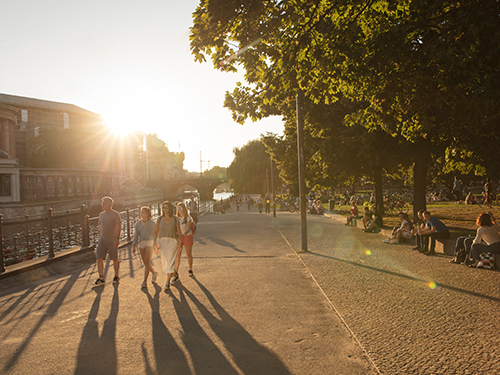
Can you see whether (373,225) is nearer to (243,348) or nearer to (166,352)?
(243,348)

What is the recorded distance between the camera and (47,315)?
5594 millimetres

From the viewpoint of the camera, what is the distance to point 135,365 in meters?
3.88

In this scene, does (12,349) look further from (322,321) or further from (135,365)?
(322,321)

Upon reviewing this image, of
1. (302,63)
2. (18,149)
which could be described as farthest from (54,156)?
(302,63)

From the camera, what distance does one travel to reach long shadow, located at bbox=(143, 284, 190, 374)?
149 inches

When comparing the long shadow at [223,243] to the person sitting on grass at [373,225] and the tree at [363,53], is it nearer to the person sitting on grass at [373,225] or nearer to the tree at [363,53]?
the tree at [363,53]

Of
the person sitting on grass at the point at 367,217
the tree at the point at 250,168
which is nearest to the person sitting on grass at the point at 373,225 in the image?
the person sitting on grass at the point at 367,217

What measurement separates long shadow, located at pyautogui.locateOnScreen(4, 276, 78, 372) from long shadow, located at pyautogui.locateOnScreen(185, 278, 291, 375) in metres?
2.14

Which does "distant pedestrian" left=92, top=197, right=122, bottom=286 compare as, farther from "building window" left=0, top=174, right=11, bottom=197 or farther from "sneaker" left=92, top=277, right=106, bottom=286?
"building window" left=0, top=174, right=11, bottom=197

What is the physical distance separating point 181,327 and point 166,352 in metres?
0.79

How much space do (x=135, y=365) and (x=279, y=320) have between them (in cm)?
197

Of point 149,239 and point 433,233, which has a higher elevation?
point 149,239

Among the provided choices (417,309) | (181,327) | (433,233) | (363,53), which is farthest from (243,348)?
(433,233)

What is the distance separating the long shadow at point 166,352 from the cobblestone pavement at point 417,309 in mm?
1929
